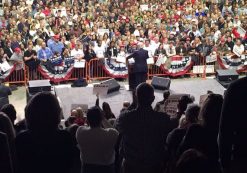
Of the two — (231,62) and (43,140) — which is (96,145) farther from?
(231,62)

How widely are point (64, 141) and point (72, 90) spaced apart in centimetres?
1140

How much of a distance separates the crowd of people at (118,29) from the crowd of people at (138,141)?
33.3ft

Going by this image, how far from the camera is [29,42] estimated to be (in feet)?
58.0

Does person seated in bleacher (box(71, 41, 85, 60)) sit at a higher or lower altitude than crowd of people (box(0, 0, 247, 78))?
lower

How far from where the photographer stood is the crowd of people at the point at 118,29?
1808cm

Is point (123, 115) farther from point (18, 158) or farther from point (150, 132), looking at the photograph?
point (18, 158)

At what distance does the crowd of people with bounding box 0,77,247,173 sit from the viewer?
4535 millimetres

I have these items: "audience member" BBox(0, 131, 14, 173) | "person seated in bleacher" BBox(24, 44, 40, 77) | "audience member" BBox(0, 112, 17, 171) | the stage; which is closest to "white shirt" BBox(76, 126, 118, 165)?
"audience member" BBox(0, 112, 17, 171)

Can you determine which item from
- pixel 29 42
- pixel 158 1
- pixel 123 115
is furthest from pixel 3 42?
pixel 123 115

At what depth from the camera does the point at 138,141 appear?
5.69 m

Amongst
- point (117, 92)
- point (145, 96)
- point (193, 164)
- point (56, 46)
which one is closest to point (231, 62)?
point (117, 92)

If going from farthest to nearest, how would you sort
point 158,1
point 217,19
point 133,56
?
point 158,1 → point 217,19 → point 133,56

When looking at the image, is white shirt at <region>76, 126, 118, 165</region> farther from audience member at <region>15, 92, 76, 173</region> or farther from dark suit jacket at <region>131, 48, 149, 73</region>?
dark suit jacket at <region>131, 48, 149, 73</region>

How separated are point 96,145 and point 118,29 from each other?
49.2 feet
